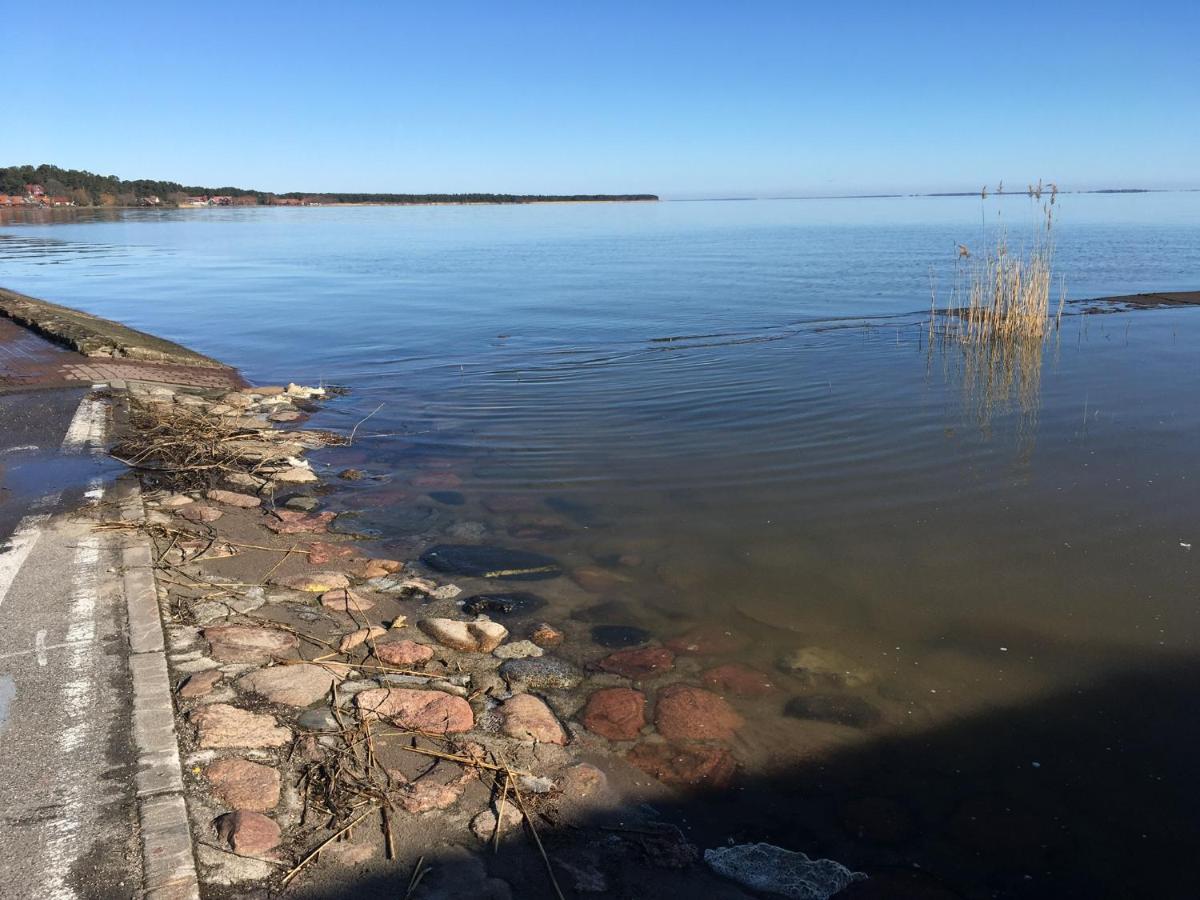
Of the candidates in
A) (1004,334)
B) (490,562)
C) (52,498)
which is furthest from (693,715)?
(1004,334)

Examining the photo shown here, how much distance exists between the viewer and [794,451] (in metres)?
8.82

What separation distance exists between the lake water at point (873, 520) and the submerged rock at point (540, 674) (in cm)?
56

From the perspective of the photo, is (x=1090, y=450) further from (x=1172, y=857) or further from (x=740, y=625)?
(x=1172, y=857)

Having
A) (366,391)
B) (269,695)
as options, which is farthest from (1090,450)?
(366,391)

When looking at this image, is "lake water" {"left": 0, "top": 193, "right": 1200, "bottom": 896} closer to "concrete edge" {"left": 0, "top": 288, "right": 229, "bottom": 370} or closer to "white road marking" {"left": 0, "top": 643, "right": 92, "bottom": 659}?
"concrete edge" {"left": 0, "top": 288, "right": 229, "bottom": 370}

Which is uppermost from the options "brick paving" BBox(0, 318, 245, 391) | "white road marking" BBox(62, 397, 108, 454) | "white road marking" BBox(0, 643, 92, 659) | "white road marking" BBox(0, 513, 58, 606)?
"brick paving" BBox(0, 318, 245, 391)

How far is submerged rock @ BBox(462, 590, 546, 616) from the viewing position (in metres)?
5.49

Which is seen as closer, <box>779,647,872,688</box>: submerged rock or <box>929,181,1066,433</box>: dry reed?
<box>779,647,872,688</box>: submerged rock

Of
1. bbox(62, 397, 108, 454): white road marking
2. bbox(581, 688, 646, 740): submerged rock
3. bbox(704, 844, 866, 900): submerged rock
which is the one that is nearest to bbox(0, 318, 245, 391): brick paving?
bbox(62, 397, 108, 454): white road marking

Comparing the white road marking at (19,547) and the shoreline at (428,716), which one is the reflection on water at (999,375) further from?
the white road marking at (19,547)

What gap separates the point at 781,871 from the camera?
11.0 ft

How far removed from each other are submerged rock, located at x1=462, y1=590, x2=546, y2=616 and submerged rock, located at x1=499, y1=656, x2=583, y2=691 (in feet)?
2.17

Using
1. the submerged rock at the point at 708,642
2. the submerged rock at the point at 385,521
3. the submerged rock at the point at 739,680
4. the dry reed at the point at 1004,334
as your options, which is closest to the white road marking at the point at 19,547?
the submerged rock at the point at 385,521

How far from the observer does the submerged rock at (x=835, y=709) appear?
440 cm
